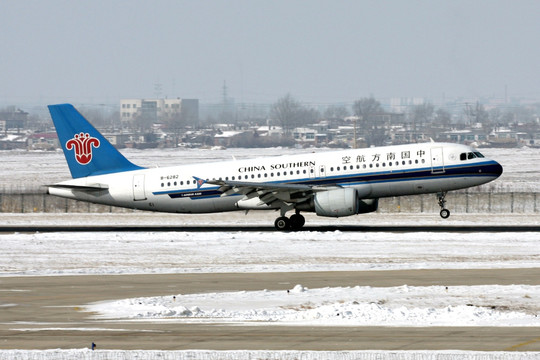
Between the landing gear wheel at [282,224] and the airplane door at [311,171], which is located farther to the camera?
the landing gear wheel at [282,224]

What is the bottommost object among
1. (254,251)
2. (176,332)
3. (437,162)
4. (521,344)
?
(254,251)

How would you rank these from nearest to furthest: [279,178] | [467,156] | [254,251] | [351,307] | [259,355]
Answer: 1. [259,355]
2. [351,307]
3. [254,251]
4. [467,156]
5. [279,178]

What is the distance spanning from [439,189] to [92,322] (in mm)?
→ 28338

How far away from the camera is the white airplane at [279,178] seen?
47.3m

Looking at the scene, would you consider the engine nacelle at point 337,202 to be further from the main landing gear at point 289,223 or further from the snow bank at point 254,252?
the main landing gear at point 289,223

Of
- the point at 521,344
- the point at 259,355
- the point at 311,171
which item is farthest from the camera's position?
the point at 311,171

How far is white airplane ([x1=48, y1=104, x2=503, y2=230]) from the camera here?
155 feet

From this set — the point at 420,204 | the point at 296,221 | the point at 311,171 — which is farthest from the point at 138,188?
the point at 420,204

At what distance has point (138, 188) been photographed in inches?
1959

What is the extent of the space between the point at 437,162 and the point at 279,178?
826cm

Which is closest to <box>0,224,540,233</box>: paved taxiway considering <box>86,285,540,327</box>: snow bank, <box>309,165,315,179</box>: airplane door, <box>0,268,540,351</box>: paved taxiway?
<box>309,165,315,179</box>: airplane door

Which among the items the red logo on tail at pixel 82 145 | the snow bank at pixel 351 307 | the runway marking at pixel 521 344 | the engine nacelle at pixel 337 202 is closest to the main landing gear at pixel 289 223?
the engine nacelle at pixel 337 202

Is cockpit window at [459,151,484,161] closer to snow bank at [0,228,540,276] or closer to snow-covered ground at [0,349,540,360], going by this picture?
snow bank at [0,228,540,276]

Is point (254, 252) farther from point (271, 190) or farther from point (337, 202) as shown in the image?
point (337, 202)
